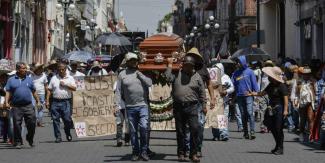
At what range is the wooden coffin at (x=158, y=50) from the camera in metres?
16.5

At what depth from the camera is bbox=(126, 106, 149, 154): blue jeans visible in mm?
14141

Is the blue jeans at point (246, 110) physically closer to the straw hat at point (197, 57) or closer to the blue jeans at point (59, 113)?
the blue jeans at point (59, 113)

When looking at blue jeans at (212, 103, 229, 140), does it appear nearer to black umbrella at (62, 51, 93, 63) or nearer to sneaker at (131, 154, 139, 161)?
sneaker at (131, 154, 139, 161)

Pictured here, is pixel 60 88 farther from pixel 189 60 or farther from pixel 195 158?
pixel 195 158

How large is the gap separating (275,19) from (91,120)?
3297cm

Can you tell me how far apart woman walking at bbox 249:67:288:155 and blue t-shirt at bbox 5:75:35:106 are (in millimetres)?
4828

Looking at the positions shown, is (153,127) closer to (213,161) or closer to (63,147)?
(63,147)

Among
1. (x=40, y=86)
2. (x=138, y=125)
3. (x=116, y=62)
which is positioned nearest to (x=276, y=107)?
(x=138, y=125)

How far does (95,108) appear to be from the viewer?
18.6 m

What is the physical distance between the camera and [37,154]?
51.0 feet

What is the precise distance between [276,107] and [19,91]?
203 inches

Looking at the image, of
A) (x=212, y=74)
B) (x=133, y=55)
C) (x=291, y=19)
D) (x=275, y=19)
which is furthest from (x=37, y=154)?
(x=275, y=19)

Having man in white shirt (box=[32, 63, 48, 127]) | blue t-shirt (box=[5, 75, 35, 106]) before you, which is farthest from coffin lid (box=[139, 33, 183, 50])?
man in white shirt (box=[32, 63, 48, 127])

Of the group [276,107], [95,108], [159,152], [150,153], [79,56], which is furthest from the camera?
[79,56]
